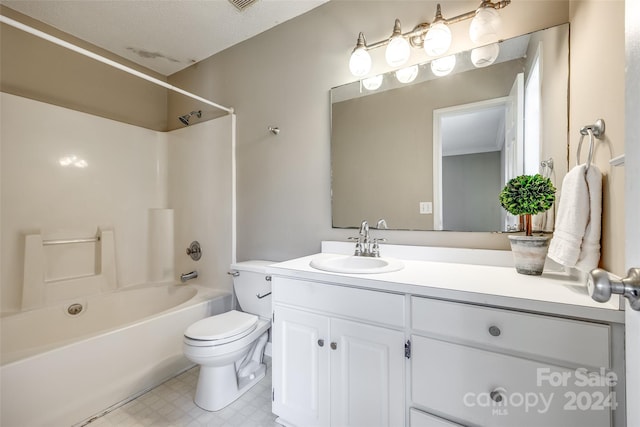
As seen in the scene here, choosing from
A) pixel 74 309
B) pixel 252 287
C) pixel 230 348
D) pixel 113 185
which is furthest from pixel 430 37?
pixel 74 309

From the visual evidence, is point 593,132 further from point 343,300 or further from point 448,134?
point 343,300

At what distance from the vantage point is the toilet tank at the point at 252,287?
187 centimetres

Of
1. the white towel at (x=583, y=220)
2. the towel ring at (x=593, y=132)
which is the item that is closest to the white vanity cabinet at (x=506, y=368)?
the white towel at (x=583, y=220)

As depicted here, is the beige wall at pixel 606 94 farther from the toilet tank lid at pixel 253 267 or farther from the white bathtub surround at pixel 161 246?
the white bathtub surround at pixel 161 246

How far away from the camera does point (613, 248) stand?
31.3 inches

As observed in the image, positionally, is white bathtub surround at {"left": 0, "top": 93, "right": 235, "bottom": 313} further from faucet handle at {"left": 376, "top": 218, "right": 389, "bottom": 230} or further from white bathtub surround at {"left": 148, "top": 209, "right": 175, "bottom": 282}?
faucet handle at {"left": 376, "top": 218, "right": 389, "bottom": 230}

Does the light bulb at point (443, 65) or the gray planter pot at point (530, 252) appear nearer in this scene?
the gray planter pot at point (530, 252)

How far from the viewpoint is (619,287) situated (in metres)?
0.45

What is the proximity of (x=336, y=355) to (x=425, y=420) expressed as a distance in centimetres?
38

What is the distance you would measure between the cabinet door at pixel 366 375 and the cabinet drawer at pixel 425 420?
4cm

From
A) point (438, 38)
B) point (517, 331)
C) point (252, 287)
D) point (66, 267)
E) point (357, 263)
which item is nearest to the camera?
point (517, 331)

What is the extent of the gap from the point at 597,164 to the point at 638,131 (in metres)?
0.60

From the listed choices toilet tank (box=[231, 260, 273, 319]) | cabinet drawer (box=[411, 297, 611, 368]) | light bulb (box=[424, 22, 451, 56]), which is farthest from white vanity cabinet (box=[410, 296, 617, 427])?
light bulb (box=[424, 22, 451, 56])

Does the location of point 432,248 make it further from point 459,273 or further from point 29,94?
point 29,94
